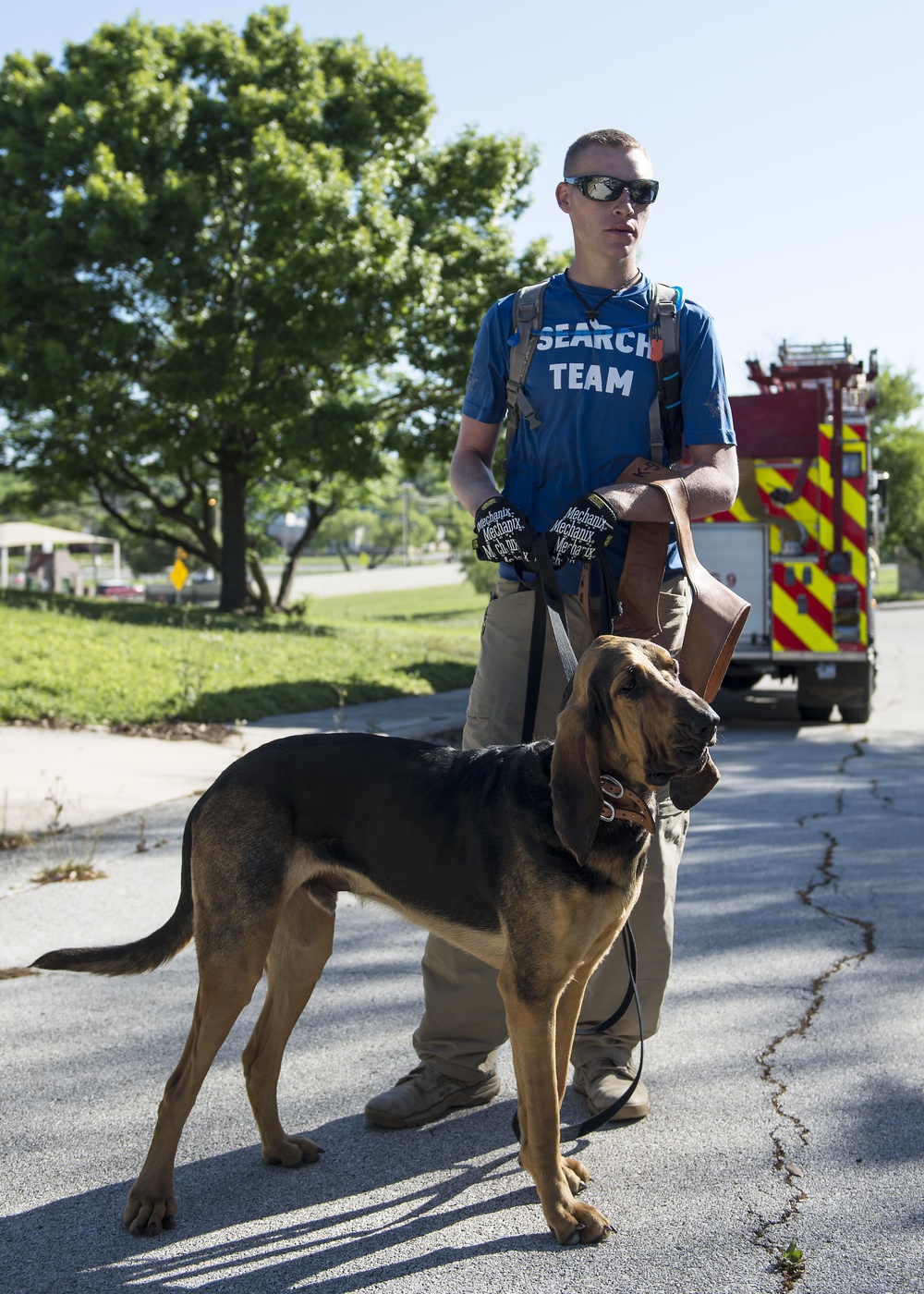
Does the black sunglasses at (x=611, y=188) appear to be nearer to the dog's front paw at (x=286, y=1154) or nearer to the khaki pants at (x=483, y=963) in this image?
the khaki pants at (x=483, y=963)

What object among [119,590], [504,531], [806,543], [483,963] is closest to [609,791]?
[504,531]

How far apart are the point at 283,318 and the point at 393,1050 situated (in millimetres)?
15745

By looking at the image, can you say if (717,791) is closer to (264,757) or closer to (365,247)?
(264,757)

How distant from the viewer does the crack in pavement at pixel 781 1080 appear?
2.67 meters

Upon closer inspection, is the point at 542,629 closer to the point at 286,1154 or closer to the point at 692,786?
the point at 692,786

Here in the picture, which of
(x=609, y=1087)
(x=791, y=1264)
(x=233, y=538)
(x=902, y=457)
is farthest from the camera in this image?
(x=902, y=457)

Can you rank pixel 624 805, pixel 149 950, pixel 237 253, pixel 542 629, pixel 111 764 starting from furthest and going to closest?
pixel 237 253
pixel 111 764
pixel 542 629
pixel 149 950
pixel 624 805

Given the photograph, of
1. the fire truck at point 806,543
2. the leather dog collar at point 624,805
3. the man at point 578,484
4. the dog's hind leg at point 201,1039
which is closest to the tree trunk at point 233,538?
the fire truck at point 806,543

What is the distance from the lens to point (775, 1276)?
2.56 metres

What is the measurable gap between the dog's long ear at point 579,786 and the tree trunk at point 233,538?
18767 millimetres

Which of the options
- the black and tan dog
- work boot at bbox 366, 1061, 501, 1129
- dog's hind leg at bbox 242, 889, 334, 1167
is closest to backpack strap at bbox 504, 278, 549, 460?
the black and tan dog

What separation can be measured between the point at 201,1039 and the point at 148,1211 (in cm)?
39

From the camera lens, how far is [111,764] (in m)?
8.55

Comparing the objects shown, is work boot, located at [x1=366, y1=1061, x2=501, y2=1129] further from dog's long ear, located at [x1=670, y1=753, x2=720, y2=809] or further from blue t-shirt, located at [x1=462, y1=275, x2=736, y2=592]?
blue t-shirt, located at [x1=462, y1=275, x2=736, y2=592]
